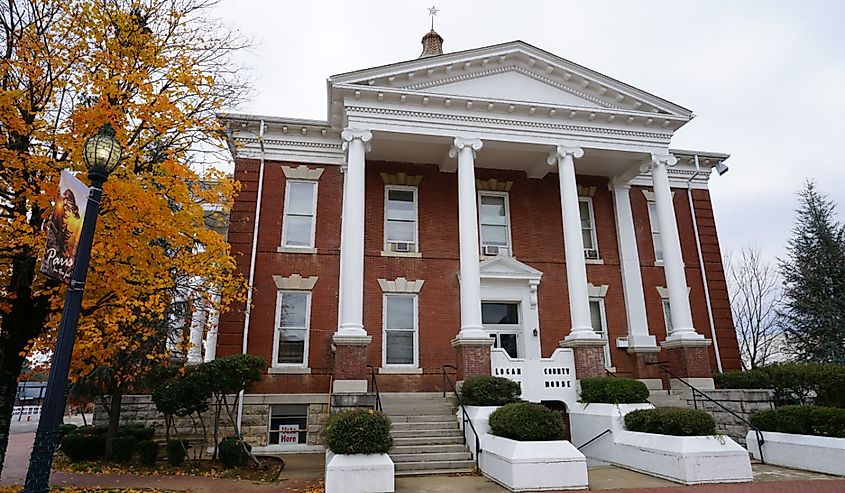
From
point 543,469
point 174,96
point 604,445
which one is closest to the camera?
point 543,469

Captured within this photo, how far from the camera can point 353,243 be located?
49.8 feet

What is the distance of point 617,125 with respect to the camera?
1809cm

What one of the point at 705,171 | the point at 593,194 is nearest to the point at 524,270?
the point at 593,194

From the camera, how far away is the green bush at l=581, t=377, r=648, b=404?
13031 mm

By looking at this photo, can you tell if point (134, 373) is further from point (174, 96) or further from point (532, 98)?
point (532, 98)

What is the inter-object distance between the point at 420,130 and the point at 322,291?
6.34 meters

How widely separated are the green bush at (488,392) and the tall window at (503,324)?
15.7 feet

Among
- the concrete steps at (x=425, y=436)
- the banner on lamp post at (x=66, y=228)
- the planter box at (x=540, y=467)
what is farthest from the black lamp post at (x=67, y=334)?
the planter box at (x=540, y=467)

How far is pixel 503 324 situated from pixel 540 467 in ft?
29.3

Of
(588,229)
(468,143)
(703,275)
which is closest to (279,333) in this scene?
(468,143)

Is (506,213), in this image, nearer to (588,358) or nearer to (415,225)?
(415,225)

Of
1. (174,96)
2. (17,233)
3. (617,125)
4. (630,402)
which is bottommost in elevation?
(630,402)

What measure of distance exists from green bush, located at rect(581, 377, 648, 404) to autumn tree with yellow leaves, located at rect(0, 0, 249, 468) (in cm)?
1001

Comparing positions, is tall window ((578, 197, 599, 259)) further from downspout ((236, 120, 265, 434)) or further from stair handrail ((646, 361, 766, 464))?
downspout ((236, 120, 265, 434))
